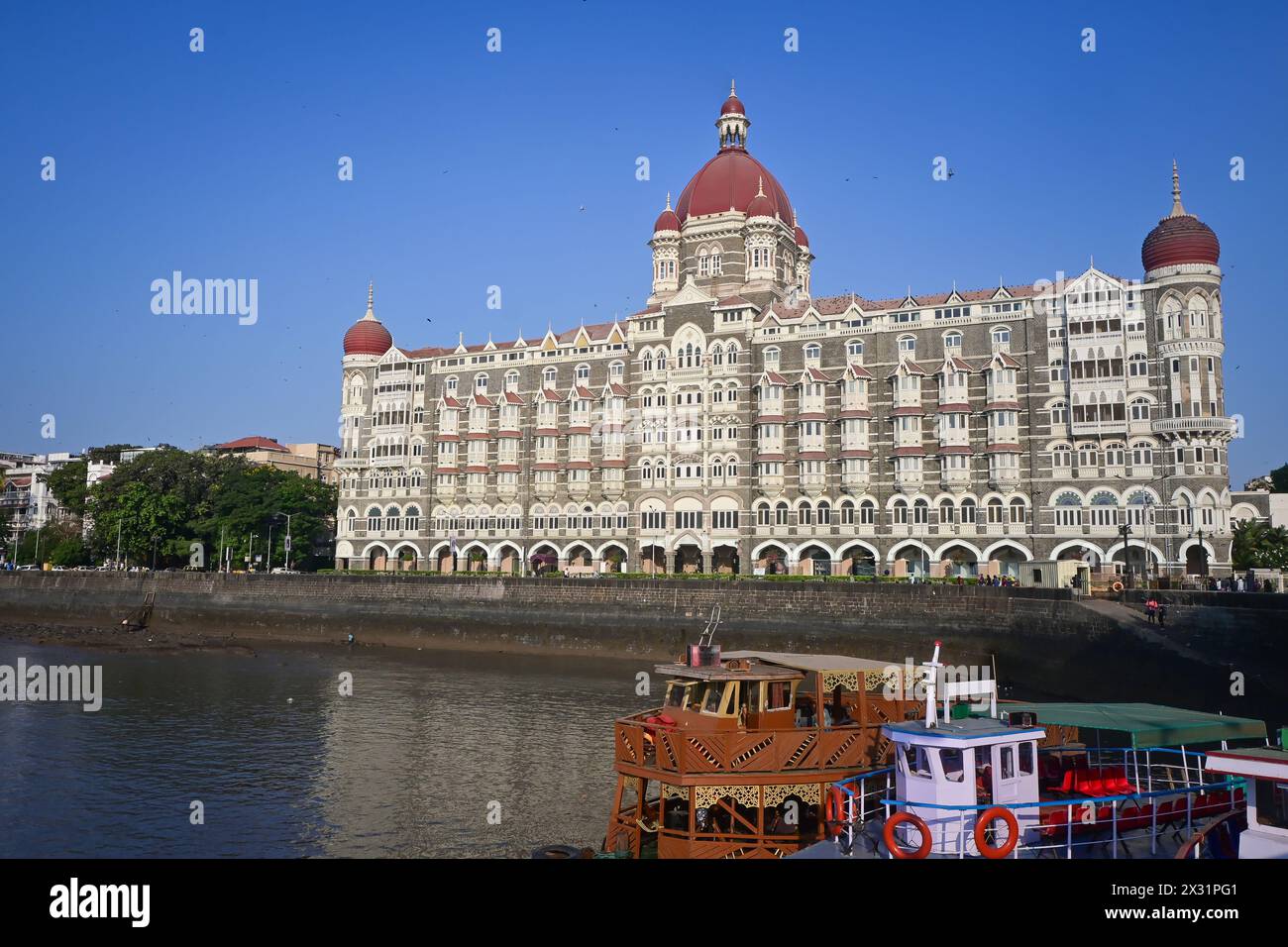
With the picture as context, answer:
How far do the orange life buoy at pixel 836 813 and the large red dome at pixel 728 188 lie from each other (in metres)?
72.8

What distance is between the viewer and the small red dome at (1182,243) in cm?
6241

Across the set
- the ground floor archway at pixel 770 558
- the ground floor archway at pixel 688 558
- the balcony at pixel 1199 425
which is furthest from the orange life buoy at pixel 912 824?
the ground floor archway at pixel 688 558

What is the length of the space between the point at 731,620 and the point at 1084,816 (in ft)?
144

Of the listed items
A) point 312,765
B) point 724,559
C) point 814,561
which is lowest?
point 312,765

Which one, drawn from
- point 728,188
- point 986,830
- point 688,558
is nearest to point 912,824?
point 986,830

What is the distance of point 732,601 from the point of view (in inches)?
2441

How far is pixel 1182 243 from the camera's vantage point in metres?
62.7

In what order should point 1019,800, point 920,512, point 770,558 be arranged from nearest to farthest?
point 1019,800 → point 920,512 → point 770,558

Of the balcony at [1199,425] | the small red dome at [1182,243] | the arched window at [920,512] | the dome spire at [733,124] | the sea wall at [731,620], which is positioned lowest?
the sea wall at [731,620]

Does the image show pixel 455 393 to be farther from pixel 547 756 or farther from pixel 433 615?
pixel 547 756

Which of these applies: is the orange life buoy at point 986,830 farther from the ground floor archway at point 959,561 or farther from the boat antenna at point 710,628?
the ground floor archway at point 959,561

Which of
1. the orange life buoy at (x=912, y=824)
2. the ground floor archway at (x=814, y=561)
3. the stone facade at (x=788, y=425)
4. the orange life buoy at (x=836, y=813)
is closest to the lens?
the orange life buoy at (x=912, y=824)

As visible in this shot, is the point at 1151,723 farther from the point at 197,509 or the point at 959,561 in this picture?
the point at 197,509
